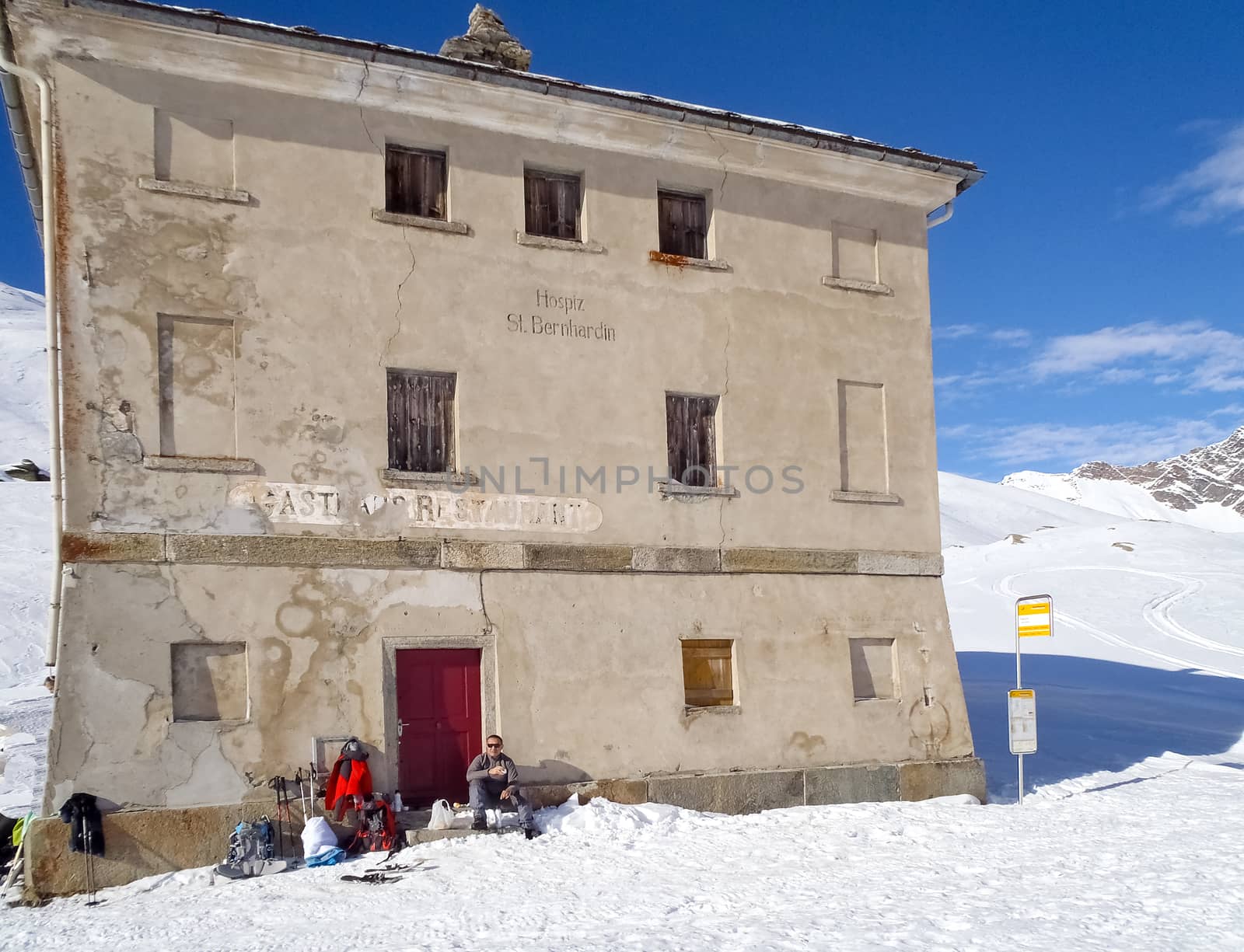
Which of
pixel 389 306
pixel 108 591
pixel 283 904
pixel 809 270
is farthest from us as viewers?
pixel 809 270

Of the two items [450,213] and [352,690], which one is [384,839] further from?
[450,213]

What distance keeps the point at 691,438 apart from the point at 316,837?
6996mm

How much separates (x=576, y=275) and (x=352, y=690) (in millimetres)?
6051

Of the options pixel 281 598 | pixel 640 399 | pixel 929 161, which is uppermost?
pixel 929 161

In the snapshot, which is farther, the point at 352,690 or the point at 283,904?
the point at 352,690

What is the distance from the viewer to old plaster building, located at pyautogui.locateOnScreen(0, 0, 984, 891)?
483 inches

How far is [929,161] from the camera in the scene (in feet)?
55.8

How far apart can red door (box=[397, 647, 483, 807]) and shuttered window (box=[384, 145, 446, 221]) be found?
5580 mm

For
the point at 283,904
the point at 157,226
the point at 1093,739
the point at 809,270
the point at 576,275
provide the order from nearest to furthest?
the point at 283,904, the point at 157,226, the point at 576,275, the point at 809,270, the point at 1093,739

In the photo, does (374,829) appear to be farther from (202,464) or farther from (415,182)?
(415,182)

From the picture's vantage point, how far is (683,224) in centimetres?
1593

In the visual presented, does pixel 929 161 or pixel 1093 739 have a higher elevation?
pixel 929 161

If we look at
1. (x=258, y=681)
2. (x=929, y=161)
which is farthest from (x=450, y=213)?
(x=929, y=161)

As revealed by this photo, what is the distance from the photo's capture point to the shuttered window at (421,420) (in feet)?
45.0
